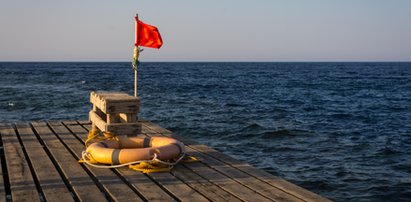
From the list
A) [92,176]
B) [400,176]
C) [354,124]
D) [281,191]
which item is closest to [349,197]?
[400,176]

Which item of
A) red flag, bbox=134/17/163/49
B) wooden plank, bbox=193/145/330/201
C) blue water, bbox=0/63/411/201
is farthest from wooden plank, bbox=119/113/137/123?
blue water, bbox=0/63/411/201

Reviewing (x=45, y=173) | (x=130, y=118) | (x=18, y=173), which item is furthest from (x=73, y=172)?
(x=130, y=118)

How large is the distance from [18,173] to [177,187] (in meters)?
2.17

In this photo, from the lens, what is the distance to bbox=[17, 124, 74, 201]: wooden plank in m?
5.32

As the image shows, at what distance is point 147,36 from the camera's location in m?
8.63

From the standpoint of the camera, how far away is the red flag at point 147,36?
339 inches

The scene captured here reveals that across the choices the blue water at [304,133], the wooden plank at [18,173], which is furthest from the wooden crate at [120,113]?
the blue water at [304,133]

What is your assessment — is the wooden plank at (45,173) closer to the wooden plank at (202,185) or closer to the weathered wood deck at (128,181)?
the weathered wood deck at (128,181)

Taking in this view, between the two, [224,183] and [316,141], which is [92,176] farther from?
[316,141]

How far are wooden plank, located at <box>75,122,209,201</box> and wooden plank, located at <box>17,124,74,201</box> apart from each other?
973mm

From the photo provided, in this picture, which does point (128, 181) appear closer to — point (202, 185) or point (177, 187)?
point (177, 187)

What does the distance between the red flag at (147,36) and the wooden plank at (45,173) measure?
8.32ft

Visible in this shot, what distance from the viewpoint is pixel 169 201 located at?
17.0ft

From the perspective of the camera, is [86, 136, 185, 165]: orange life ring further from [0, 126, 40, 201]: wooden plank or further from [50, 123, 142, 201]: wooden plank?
Answer: [0, 126, 40, 201]: wooden plank
